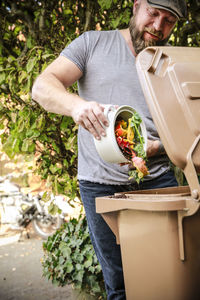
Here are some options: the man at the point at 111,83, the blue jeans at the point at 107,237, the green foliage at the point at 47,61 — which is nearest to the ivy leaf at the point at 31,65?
the green foliage at the point at 47,61

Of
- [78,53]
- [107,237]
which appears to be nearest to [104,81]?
[78,53]

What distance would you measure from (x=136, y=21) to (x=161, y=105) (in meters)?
0.79

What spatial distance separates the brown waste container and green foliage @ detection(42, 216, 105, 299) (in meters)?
1.37

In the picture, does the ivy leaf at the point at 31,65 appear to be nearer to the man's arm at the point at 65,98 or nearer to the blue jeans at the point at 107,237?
the man's arm at the point at 65,98

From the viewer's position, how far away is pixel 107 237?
1.97m

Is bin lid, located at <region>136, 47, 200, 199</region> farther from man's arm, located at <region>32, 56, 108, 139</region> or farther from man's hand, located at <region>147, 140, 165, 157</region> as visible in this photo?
man's hand, located at <region>147, 140, 165, 157</region>

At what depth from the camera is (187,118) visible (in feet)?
4.82

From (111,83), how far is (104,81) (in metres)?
0.04

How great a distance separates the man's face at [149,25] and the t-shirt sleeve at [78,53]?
0.30 m

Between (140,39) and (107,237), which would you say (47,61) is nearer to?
(140,39)

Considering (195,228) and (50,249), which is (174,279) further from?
(50,249)

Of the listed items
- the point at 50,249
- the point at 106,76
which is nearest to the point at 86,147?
the point at 106,76

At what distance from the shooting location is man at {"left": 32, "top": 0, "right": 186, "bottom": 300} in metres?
1.93

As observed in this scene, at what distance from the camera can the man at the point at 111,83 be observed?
1.93 metres
